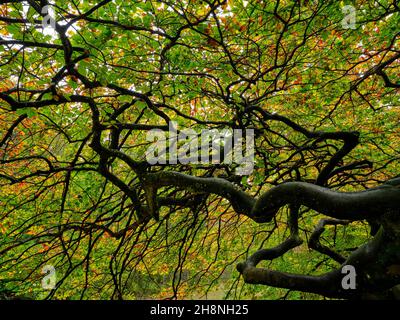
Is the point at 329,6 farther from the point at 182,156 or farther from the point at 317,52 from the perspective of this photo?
the point at 182,156

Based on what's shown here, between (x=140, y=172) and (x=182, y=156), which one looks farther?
(x=182, y=156)

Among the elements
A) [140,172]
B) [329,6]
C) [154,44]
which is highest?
[329,6]

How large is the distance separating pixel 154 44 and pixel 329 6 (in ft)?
6.30

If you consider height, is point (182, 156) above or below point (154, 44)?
below

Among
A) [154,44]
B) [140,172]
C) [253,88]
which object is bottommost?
[140,172]

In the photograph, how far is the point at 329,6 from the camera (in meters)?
2.94

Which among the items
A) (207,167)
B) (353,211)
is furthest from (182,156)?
(353,211)

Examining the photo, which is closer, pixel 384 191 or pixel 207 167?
pixel 384 191
